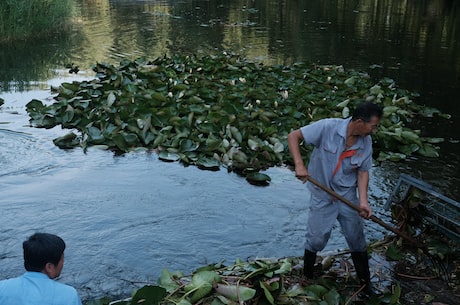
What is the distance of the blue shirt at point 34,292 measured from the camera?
2.15 m

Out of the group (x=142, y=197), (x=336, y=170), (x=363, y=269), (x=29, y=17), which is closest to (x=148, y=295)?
(x=336, y=170)

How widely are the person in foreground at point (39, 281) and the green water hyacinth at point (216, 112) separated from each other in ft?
13.5

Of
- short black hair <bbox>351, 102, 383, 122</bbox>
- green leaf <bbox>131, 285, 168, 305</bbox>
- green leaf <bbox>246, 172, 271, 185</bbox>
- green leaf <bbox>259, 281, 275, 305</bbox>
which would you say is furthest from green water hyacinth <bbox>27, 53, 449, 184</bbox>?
green leaf <bbox>131, 285, 168, 305</bbox>

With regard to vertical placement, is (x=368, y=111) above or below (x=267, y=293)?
above

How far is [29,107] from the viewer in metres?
8.23

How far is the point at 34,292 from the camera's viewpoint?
2168 millimetres

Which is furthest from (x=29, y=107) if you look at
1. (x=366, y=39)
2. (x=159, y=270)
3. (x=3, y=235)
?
(x=366, y=39)

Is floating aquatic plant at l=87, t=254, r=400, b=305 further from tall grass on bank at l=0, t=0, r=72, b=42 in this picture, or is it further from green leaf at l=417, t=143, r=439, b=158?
tall grass on bank at l=0, t=0, r=72, b=42

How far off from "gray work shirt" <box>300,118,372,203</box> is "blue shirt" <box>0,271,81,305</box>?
6.47 ft

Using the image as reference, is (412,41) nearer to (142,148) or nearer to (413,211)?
(142,148)

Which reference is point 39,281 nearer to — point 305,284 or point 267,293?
point 267,293

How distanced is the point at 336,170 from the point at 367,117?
46 centimetres

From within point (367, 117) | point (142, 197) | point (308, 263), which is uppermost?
point (367, 117)

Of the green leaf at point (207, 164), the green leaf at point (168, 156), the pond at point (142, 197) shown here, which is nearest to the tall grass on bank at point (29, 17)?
the pond at point (142, 197)
